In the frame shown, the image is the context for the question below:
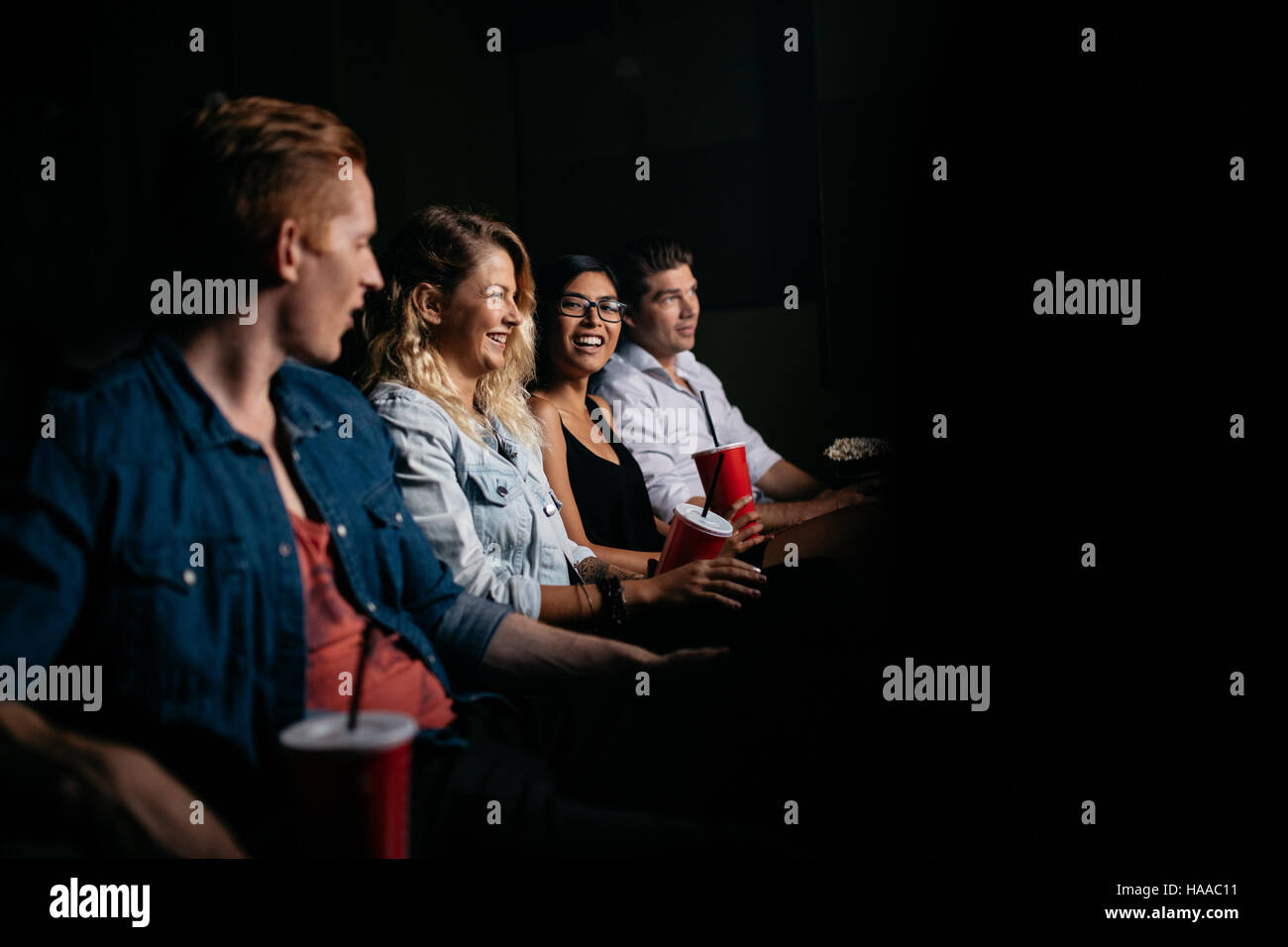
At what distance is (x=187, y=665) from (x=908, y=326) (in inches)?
110

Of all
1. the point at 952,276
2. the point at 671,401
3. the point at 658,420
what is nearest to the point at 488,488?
the point at 658,420

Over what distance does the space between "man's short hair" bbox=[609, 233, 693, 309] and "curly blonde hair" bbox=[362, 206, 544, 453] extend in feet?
3.44

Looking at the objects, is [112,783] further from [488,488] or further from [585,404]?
[585,404]

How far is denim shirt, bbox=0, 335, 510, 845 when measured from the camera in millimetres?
944

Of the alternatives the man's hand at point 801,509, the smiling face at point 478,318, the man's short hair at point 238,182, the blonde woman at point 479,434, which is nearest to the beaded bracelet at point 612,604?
the blonde woman at point 479,434

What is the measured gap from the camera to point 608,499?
7.52 ft

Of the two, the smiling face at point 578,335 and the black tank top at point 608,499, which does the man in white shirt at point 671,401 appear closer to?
the black tank top at point 608,499

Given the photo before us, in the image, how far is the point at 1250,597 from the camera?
1893 millimetres

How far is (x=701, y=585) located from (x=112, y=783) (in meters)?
0.99

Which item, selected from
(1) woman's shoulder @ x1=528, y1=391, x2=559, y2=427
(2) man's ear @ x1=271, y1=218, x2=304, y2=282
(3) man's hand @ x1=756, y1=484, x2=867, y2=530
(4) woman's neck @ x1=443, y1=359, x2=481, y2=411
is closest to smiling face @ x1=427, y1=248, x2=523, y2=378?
(4) woman's neck @ x1=443, y1=359, x2=481, y2=411
